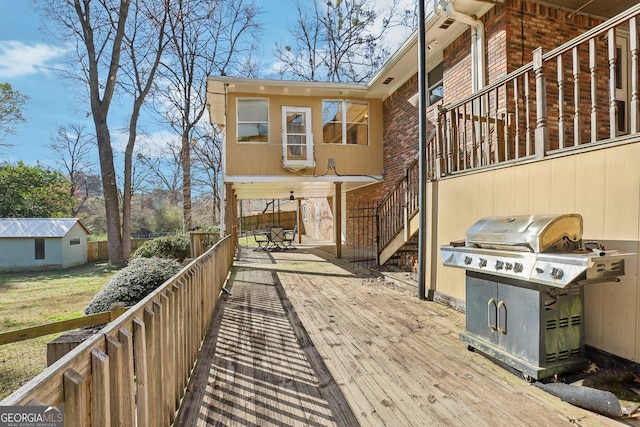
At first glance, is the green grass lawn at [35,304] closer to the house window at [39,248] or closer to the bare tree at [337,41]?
the house window at [39,248]

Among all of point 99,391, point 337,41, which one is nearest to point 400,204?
point 99,391

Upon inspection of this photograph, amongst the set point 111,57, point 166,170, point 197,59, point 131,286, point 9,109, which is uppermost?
point 197,59

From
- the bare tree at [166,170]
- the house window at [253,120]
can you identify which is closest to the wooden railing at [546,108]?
the house window at [253,120]

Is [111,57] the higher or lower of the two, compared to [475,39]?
higher

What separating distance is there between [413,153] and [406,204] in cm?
249

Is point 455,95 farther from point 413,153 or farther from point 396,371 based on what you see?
point 396,371

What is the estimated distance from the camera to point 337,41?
16.7 meters

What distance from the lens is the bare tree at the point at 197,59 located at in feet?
55.8

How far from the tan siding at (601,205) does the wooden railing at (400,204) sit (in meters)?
2.64

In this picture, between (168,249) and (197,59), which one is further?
(197,59)

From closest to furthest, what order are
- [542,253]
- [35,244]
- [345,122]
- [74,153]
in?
[542,253] → [345,122] → [35,244] → [74,153]

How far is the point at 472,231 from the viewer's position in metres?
3.23

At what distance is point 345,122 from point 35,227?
1592cm

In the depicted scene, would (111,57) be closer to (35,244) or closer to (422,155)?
(35,244)
